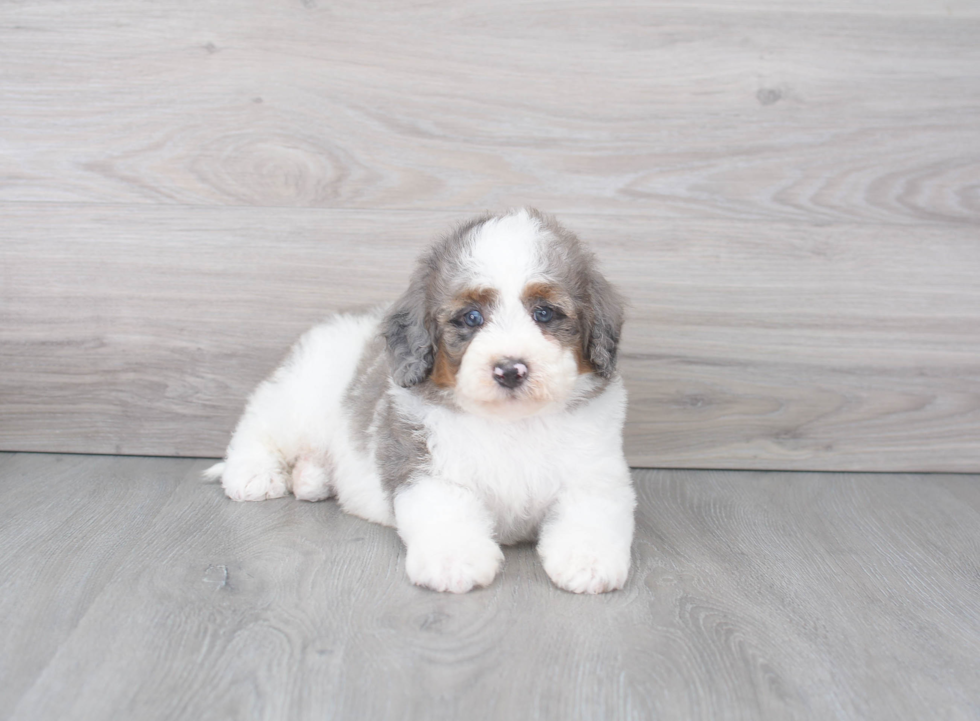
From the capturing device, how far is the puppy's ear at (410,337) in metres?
2.28

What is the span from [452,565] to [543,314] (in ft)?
2.26

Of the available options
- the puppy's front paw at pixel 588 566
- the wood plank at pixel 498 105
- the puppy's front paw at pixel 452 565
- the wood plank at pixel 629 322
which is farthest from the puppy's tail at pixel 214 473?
the puppy's front paw at pixel 588 566

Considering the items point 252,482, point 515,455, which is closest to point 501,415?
point 515,455

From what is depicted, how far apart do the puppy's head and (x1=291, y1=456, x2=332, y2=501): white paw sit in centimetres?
72

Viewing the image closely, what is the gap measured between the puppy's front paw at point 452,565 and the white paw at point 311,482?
30.7 inches

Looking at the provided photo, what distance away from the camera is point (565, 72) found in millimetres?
3090

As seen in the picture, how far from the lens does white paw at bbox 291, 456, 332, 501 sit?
286cm

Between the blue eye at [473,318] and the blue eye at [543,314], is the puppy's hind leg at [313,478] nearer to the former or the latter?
the blue eye at [473,318]

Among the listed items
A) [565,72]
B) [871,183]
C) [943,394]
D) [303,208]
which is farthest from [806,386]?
[303,208]

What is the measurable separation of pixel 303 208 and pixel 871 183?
2166mm

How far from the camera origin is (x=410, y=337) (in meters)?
2.30

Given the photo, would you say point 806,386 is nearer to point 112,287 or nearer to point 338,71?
point 338,71

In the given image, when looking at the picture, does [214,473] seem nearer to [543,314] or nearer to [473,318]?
[473,318]

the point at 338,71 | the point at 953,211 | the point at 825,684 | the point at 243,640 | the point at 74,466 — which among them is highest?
→ the point at 338,71
